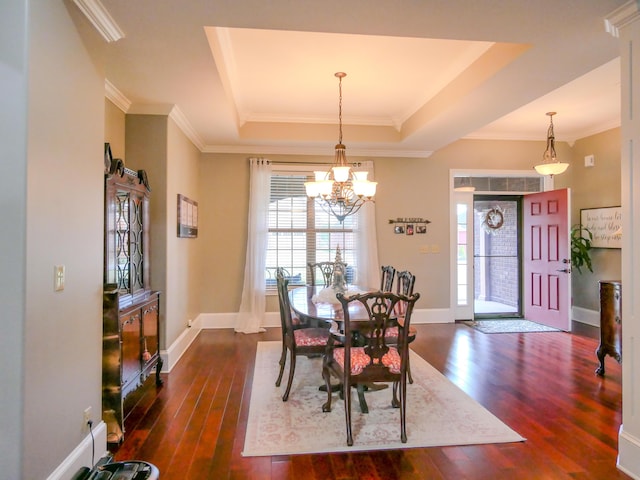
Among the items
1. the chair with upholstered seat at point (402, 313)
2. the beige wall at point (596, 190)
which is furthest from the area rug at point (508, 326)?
the chair with upholstered seat at point (402, 313)

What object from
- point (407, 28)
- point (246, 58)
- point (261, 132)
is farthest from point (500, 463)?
point (261, 132)

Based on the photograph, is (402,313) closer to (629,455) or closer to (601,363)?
(629,455)

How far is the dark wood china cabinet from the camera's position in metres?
2.40

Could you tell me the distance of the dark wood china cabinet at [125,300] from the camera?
2.40m

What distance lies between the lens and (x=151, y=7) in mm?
2105

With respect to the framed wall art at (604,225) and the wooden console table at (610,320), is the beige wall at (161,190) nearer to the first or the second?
the wooden console table at (610,320)

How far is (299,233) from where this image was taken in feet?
18.3

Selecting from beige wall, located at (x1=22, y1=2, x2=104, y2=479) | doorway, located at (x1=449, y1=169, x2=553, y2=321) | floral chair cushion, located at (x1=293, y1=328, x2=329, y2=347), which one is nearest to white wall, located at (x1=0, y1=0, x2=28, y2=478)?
beige wall, located at (x1=22, y1=2, x2=104, y2=479)

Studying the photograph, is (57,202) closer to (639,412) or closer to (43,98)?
(43,98)

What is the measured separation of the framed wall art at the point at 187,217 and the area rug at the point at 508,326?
4067 mm

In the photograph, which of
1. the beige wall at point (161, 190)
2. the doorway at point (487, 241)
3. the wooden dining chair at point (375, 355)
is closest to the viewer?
the wooden dining chair at point (375, 355)

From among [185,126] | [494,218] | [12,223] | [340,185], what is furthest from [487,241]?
[12,223]

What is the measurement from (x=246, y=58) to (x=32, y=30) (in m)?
1.96

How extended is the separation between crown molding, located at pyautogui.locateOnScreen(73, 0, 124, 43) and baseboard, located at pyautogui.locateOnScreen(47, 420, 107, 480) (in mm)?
2289
